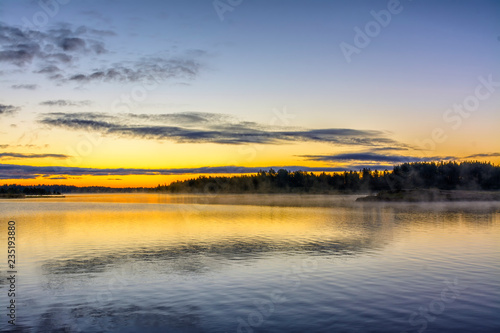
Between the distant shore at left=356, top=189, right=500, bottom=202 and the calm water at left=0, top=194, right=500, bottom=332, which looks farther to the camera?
the distant shore at left=356, top=189, right=500, bottom=202

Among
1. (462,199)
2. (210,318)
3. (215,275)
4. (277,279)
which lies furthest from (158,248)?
(462,199)

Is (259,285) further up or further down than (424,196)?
further up

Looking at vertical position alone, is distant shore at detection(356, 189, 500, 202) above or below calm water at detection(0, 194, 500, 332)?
below

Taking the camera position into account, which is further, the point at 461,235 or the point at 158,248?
the point at 461,235

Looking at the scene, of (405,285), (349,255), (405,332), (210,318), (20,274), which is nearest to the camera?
(405,332)

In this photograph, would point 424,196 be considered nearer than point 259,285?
No

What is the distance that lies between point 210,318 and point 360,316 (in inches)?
280

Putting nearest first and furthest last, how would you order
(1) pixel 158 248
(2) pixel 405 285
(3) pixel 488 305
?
1. (3) pixel 488 305
2. (2) pixel 405 285
3. (1) pixel 158 248

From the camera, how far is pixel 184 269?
3011 cm

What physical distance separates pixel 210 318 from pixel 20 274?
57.6 feet

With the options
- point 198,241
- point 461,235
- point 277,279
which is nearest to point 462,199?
point 461,235

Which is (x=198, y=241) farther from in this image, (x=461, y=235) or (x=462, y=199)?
(x=462, y=199)

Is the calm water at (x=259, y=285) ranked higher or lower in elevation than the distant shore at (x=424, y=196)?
higher

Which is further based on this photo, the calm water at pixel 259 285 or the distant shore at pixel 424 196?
the distant shore at pixel 424 196
